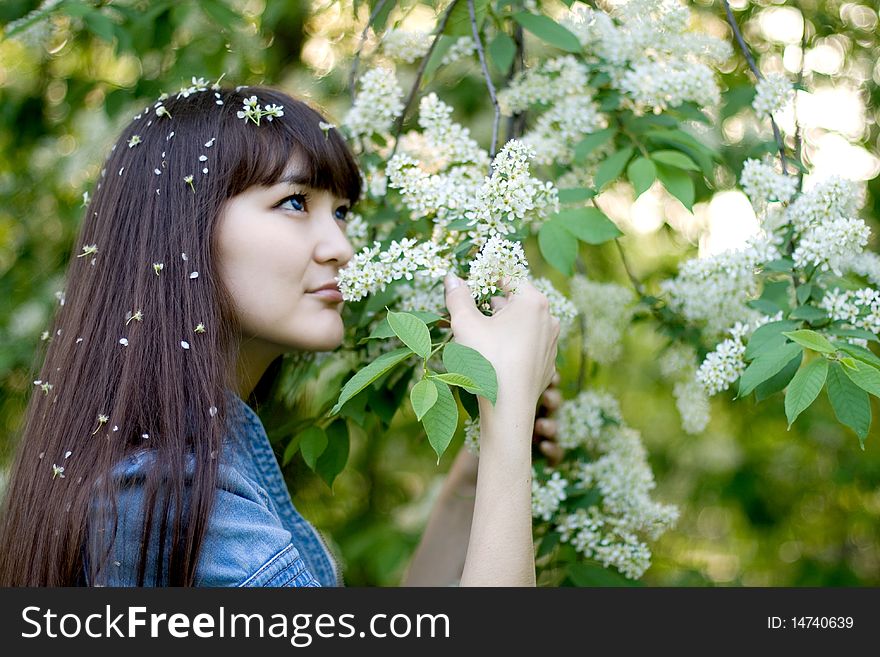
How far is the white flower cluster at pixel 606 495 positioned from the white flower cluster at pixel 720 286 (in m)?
0.29

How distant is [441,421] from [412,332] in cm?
14

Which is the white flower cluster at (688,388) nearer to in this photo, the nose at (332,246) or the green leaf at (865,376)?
the green leaf at (865,376)

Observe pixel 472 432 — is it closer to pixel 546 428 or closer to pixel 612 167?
pixel 546 428

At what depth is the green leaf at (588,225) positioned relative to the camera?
1501 millimetres

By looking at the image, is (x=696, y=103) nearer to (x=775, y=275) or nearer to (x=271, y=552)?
(x=775, y=275)

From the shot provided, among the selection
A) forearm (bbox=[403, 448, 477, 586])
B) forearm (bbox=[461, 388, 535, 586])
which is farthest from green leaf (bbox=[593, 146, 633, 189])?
forearm (bbox=[403, 448, 477, 586])

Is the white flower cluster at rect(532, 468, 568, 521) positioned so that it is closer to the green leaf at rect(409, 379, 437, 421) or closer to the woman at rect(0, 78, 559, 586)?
the woman at rect(0, 78, 559, 586)

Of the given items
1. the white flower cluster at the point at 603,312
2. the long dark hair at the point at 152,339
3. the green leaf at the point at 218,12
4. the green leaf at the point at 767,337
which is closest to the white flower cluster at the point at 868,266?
the green leaf at the point at 767,337

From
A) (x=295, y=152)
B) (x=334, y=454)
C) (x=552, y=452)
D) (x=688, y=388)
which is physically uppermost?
(x=295, y=152)

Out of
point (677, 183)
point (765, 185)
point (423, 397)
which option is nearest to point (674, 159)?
point (677, 183)

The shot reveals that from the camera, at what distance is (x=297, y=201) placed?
5.24 ft

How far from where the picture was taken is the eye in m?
1.58

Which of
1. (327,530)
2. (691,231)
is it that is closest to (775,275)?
(691,231)

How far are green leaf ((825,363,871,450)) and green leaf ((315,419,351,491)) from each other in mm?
880
